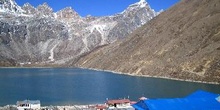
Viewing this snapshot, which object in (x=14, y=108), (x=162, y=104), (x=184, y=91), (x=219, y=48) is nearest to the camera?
(x=162, y=104)

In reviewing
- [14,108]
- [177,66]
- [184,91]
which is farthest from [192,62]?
[14,108]

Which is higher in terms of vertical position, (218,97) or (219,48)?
(219,48)

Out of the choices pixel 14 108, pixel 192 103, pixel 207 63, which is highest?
pixel 207 63

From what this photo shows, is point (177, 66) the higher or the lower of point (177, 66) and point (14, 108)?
the higher

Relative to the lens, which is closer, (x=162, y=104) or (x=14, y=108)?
(x=162, y=104)

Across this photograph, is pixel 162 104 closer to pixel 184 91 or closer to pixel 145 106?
pixel 145 106

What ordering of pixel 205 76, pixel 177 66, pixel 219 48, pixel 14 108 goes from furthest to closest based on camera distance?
pixel 177 66, pixel 219 48, pixel 205 76, pixel 14 108

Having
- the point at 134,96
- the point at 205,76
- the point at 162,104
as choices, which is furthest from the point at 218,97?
the point at 205,76

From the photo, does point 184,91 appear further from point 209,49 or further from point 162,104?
A: point 162,104

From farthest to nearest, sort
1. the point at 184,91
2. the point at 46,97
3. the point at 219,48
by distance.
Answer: the point at 219,48
the point at 184,91
the point at 46,97
